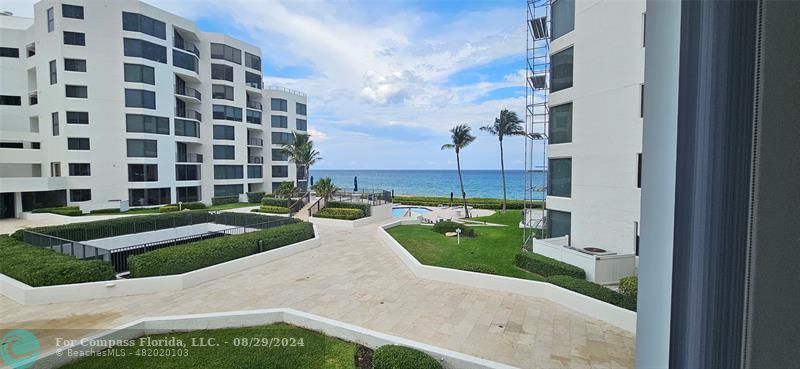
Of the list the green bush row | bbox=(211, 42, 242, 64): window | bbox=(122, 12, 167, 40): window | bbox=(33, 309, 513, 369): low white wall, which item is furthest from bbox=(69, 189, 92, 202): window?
bbox=(33, 309, 513, 369): low white wall

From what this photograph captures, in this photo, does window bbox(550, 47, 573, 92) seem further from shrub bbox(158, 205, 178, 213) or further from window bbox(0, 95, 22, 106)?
window bbox(0, 95, 22, 106)

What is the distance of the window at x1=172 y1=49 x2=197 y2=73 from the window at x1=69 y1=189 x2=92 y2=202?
13.4 m

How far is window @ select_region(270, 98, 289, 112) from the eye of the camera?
4572cm

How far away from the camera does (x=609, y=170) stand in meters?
12.0

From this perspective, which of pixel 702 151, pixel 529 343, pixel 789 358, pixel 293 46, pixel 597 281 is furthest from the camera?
pixel 293 46

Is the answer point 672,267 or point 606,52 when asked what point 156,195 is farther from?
point 672,267

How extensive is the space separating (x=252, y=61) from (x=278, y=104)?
6.23 meters

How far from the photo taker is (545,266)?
37.1 feet

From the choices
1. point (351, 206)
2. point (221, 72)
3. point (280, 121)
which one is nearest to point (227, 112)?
point (221, 72)

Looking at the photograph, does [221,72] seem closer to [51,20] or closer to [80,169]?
[51,20]

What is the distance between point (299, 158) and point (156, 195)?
13.2 metres

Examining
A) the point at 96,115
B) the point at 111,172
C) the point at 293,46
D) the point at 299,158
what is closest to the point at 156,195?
the point at 111,172

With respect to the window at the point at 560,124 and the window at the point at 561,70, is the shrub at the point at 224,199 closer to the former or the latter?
the window at the point at 560,124

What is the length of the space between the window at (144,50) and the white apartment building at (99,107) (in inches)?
3.1
